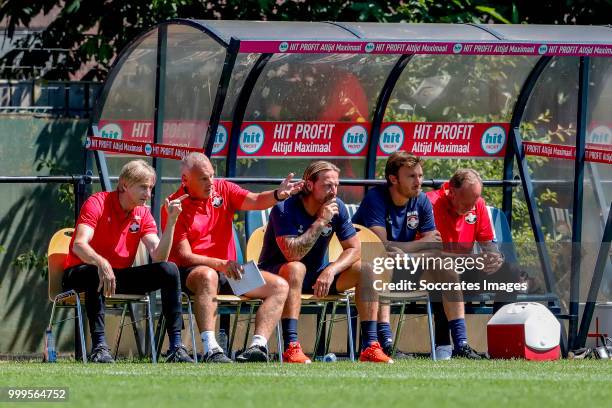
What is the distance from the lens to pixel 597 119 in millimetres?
12977

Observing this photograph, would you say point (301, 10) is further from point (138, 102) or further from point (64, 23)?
point (138, 102)

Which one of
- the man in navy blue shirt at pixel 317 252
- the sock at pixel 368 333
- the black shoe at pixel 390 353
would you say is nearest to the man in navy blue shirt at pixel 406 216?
the black shoe at pixel 390 353

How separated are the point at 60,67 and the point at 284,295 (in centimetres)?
613

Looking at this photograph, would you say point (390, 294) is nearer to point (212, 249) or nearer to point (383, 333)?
point (383, 333)

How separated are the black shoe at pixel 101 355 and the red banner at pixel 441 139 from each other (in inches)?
139

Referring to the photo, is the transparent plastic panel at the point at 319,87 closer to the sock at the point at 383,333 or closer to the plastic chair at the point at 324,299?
the plastic chair at the point at 324,299

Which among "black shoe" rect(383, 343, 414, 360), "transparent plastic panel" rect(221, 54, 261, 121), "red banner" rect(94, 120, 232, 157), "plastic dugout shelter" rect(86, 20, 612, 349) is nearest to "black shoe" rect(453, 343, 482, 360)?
"black shoe" rect(383, 343, 414, 360)

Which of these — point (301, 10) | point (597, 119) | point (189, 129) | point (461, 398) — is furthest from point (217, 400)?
point (301, 10)

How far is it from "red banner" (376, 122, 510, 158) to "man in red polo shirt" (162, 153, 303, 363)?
218 centimetres

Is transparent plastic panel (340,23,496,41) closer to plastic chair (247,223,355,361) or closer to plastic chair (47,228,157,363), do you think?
plastic chair (247,223,355,361)

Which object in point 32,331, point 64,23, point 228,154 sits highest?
point 64,23

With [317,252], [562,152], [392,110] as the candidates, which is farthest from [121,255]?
[562,152]

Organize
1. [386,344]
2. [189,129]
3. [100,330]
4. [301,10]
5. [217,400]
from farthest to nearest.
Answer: [301,10] → [189,129] → [386,344] → [100,330] → [217,400]

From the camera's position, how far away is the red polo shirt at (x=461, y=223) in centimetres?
1184
